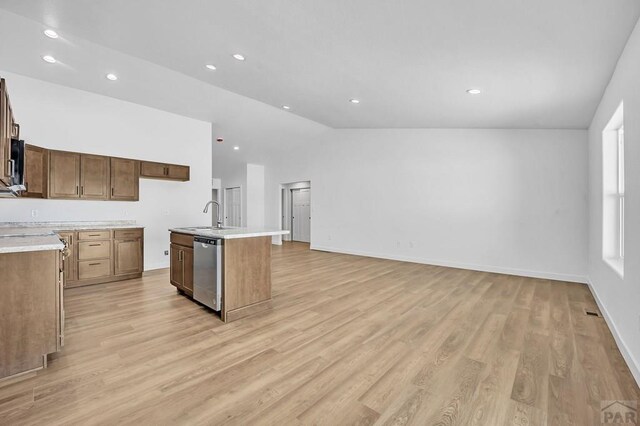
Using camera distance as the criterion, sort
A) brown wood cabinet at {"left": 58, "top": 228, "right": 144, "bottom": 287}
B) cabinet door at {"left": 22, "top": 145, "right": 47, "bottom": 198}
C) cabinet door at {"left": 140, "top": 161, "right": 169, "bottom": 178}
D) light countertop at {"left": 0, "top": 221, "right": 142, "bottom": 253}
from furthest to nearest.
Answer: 1. cabinet door at {"left": 140, "top": 161, "right": 169, "bottom": 178}
2. brown wood cabinet at {"left": 58, "top": 228, "right": 144, "bottom": 287}
3. cabinet door at {"left": 22, "top": 145, "right": 47, "bottom": 198}
4. light countertop at {"left": 0, "top": 221, "right": 142, "bottom": 253}

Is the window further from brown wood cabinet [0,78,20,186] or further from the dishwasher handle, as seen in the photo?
brown wood cabinet [0,78,20,186]

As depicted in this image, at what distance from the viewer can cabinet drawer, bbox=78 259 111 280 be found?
4.18 metres

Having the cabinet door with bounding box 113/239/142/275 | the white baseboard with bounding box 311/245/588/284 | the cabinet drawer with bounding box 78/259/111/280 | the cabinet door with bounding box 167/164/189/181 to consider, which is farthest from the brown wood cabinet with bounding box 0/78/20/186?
the white baseboard with bounding box 311/245/588/284

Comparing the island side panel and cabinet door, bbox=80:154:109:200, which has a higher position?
cabinet door, bbox=80:154:109:200

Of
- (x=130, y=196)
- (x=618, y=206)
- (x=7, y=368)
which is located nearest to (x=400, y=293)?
(x=618, y=206)

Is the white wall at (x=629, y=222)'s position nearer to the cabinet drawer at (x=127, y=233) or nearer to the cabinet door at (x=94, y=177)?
the cabinet drawer at (x=127, y=233)

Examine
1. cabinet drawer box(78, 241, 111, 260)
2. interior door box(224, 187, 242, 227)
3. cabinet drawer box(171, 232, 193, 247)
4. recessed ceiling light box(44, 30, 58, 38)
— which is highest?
recessed ceiling light box(44, 30, 58, 38)

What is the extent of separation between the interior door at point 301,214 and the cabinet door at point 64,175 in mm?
5998

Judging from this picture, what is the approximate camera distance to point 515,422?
62.1 inches

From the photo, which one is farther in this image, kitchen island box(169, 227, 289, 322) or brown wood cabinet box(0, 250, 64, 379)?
kitchen island box(169, 227, 289, 322)

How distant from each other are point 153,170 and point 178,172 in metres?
0.43

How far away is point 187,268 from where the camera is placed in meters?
3.59

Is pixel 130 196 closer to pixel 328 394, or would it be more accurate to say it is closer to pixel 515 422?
pixel 328 394

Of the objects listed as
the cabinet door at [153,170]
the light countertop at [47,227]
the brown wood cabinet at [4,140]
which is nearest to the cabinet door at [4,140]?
the brown wood cabinet at [4,140]
